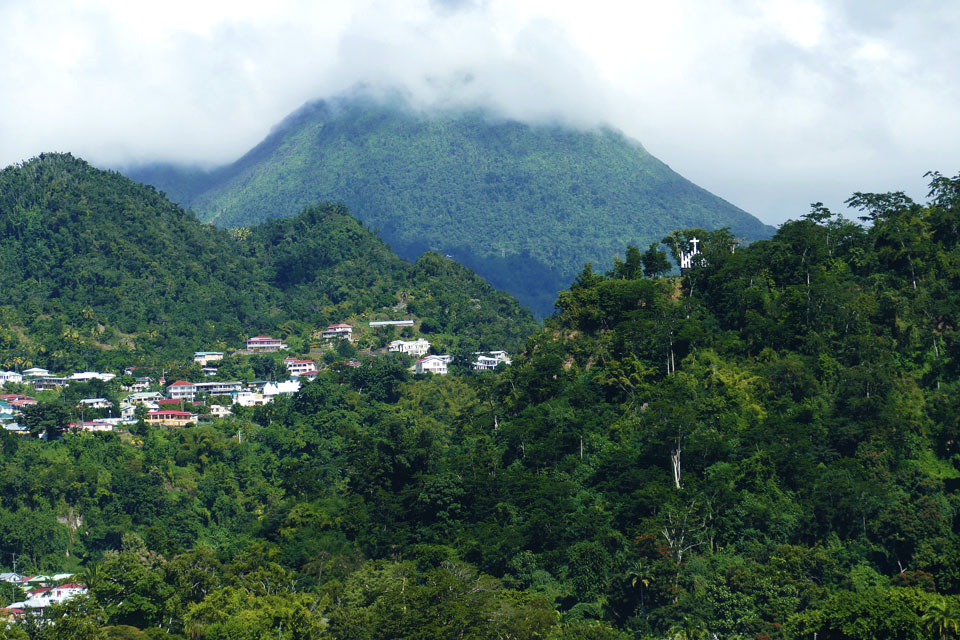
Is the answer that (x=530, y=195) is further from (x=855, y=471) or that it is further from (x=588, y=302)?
(x=855, y=471)

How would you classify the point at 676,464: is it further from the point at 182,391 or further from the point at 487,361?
the point at 182,391

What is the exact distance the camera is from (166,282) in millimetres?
104562

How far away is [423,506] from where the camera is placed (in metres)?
48.4

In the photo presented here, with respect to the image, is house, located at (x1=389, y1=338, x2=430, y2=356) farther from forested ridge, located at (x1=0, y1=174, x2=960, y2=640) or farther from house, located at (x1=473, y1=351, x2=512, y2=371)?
forested ridge, located at (x1=0, y1=174, x2=960, y2=640)

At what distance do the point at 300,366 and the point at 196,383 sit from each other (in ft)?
26.8

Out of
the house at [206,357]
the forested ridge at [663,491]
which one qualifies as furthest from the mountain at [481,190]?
the forested ridge at [663,491]

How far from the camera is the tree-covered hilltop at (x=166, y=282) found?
9562 centimetres

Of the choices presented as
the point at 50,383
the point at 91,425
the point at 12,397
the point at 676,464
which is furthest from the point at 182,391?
the point at 676,464

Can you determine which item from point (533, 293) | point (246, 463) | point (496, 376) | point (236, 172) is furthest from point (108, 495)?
point (236, 172)

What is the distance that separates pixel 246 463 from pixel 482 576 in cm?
3382

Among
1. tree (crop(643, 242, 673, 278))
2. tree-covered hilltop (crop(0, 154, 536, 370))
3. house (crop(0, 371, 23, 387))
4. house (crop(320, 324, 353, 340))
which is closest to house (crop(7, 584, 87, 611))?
tree (crop(643, 242, 673, 278))

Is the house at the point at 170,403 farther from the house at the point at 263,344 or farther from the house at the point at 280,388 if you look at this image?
the house at the point at 263,344

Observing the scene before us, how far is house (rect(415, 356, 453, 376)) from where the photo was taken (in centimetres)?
9012

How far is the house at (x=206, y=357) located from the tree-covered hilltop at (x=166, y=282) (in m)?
1.26
